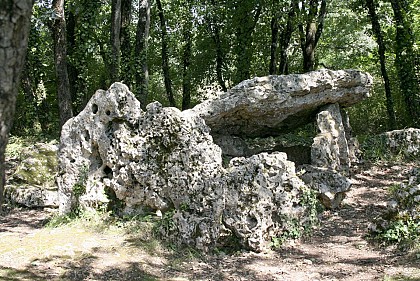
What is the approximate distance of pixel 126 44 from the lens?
14.3 metres

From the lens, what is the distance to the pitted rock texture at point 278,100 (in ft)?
31.9

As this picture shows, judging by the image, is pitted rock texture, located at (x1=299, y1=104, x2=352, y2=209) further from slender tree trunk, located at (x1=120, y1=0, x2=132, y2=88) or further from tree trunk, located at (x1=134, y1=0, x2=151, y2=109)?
slender tree trunk, located at (x1=120, y1=0, x2=132, y2=88)

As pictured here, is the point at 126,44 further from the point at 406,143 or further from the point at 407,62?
the point at 406,143

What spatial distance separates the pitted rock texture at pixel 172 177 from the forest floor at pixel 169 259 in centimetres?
34

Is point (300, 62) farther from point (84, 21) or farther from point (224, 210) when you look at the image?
point (224, 210)

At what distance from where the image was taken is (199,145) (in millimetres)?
6645

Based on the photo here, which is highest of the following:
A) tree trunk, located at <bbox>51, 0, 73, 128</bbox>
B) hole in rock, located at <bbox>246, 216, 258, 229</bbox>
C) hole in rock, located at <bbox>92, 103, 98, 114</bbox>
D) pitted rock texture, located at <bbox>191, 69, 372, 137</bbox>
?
tree trunk, located at <bbox>51, 0, 73, 128</bbox>

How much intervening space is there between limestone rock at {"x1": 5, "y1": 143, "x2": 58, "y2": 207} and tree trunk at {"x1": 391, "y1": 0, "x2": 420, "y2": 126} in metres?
9.21

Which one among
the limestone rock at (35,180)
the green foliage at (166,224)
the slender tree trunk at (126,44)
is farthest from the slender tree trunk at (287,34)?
the green foliage at (166,224)

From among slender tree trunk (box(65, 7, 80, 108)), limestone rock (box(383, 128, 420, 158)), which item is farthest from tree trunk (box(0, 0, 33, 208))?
slender tree trunk (box(65, 7, 80, 108))

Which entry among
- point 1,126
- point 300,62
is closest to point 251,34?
point 300,62

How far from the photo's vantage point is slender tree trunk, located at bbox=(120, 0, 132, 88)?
43.8 feet

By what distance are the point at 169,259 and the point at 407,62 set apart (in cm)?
983

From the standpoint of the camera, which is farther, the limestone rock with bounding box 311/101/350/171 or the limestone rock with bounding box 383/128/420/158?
the limestone rock with bounding box 383/128/420/158
